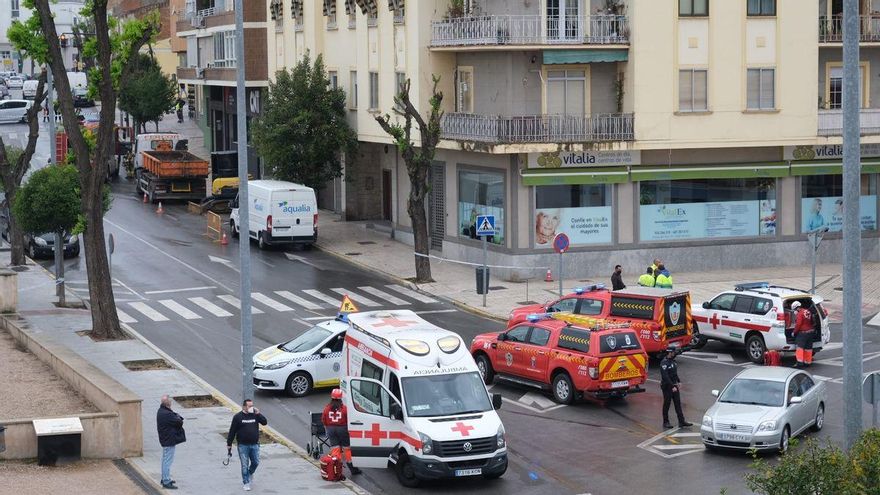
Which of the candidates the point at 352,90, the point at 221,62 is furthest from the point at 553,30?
the point at 221,62

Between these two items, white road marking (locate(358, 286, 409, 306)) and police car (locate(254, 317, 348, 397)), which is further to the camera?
white road marking (locate(358, 286, 409, 306))

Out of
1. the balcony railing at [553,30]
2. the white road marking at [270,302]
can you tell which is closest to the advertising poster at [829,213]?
the balcony railing at [553,30]

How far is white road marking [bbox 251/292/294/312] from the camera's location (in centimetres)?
4009

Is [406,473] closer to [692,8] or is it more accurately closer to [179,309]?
[179,309]

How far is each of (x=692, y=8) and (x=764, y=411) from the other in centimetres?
2336

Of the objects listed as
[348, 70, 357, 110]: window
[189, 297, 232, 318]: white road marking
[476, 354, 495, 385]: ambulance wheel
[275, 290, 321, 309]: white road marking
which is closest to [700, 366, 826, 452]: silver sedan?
[476, 354, 495, 385]: ambulance wheel

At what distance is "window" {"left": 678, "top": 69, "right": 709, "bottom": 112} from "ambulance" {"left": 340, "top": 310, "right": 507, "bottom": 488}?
23.4m

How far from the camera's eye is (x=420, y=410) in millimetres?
23000

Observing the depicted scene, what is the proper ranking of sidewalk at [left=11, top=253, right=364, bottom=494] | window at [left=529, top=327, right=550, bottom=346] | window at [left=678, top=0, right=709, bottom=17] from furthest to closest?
1. window at [left=678, top=0, right=709, bottom=17]
2. window at [left=529, top=327, right=550, bottom=346]
3. sidewalk at [left=11, top=253, right=364, bottom=494]

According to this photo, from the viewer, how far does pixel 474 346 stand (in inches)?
1212

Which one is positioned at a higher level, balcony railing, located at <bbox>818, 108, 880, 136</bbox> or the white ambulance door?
balcony railing, located at <bbox>818, 108, 880, 136</bbox>

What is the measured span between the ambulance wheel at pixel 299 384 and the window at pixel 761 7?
76.8 feet

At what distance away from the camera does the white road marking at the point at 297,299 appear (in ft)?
133

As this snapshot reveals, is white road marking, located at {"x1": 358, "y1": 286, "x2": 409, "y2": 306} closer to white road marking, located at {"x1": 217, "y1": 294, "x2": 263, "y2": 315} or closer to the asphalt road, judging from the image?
the asphalt road
